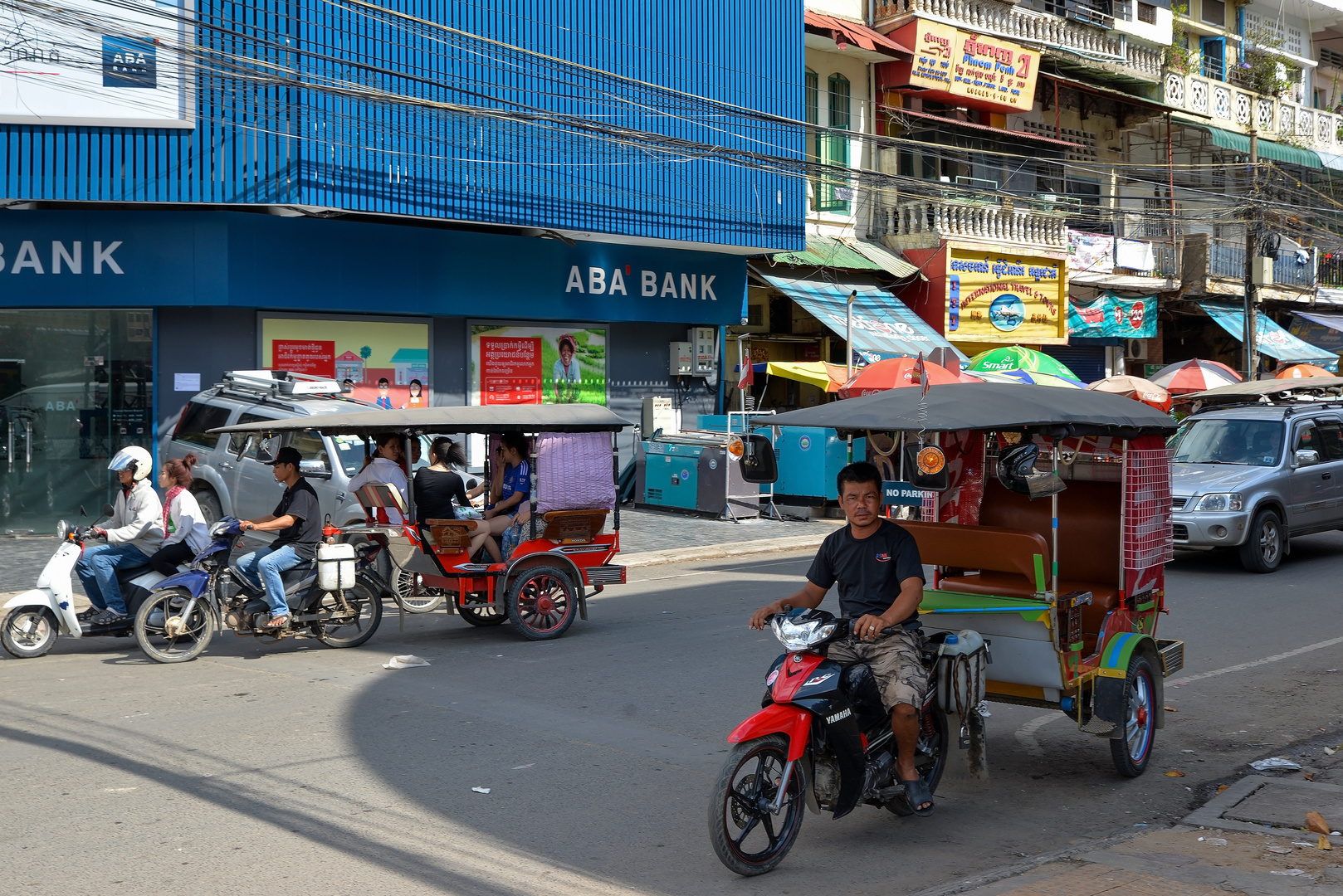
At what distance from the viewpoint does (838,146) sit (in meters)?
24.3

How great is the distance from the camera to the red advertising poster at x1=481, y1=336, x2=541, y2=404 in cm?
1959

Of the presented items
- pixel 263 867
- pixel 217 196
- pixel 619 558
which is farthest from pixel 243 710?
pixel 217 196

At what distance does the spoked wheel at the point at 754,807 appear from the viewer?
15.2 ft

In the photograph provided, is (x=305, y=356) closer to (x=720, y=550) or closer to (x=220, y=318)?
(x=220, y=318)

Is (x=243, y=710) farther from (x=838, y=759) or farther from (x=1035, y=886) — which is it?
(x=1035, y=886)

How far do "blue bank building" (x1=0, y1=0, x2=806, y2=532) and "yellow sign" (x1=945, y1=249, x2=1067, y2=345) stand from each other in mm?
4937

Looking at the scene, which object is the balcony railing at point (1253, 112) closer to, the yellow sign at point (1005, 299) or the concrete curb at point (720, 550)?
the yellow sign at point (1005, 299)

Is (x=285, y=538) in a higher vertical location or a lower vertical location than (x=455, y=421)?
lower

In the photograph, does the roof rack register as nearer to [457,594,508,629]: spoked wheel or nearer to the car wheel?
[457,594,508,629]: spoked wheel

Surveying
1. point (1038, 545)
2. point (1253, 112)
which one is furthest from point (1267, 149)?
point (1038, 545)

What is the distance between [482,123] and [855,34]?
8.82 m

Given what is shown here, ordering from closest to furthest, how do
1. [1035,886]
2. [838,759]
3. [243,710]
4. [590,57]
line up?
[1035,886] < [838,759] < [243,710] < [590,57]

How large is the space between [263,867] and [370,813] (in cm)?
75

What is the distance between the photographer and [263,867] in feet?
15.7
